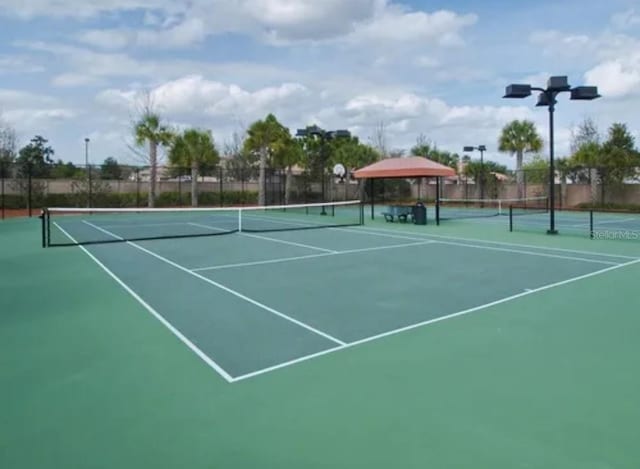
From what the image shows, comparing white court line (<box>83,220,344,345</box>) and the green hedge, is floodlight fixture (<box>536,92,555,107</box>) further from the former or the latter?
the green hedge

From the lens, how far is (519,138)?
98.1 ft

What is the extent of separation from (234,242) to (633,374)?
31.2 ft

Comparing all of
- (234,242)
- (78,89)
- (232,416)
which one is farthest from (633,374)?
(78,89)

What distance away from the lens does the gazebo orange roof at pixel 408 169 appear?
17.7 meters

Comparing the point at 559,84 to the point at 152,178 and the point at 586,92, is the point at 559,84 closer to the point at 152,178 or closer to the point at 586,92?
the point at 586,92

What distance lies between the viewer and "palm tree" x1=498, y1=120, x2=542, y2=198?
2983 centimetres

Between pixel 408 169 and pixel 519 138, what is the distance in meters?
15.0

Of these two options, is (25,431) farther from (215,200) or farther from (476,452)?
(215,200)

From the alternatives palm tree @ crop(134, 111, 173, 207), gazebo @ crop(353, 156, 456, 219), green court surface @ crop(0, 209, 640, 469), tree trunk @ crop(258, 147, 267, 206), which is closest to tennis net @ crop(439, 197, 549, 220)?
gazebo @ crop(353, 156, 456, 219)

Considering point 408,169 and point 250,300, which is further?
point 408,169

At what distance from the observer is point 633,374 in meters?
3.71

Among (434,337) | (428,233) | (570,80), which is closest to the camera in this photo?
(434,337)

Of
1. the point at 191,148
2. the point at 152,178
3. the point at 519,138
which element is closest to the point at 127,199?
the point at 152,178

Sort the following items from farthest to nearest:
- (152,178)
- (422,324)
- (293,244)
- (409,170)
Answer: (152,178) → (409,170) → (293,244) → (422,324)
